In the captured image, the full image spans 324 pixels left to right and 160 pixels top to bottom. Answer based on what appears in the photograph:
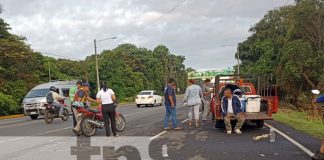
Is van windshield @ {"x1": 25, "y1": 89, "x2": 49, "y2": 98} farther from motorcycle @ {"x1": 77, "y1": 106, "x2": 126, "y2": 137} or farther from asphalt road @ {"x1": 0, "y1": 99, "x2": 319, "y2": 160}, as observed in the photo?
motorcycle @ {"x1": 77, "y1": 106, "x2": 126, "y2": 137}

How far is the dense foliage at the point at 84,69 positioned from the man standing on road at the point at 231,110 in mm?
24638

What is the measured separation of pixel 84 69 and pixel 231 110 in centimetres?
5951

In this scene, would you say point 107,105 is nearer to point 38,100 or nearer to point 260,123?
point 260,123

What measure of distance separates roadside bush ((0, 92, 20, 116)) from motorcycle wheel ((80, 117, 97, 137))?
73.2ft

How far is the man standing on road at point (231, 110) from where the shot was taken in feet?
45.0

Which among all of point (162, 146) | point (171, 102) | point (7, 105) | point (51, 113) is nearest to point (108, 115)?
point (171, 102)

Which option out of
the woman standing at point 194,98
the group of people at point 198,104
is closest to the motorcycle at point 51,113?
the group of people at point 198,104

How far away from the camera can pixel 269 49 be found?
43.7 m

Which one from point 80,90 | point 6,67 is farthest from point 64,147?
point 6,67

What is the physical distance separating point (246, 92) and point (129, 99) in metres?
47.7

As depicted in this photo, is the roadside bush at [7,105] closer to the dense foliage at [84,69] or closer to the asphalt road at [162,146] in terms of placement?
the dense foliage at [84,69]

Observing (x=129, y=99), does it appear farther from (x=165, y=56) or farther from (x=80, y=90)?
(x=80, y=90)

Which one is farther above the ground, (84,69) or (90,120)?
(84,69)

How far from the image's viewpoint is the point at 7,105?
3509 centimetres
